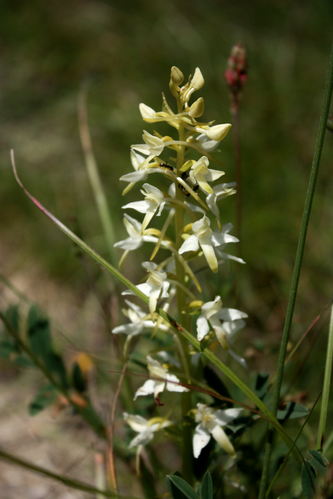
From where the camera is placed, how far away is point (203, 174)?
88cm

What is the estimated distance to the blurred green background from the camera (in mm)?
2570

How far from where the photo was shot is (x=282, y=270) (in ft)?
8.00

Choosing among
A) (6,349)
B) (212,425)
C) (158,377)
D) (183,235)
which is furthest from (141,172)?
(6,349)

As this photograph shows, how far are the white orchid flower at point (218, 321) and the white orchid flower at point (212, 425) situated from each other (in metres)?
0.16

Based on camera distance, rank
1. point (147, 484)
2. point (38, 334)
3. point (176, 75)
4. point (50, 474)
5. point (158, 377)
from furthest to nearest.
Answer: point (38, 334)
point (147, 484)
point (158, 377)
point (176, 75)
point (50, 474)

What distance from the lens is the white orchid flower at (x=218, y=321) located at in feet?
2.96

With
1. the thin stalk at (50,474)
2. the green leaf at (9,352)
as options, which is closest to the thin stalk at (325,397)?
the thin stalk at (50,474)

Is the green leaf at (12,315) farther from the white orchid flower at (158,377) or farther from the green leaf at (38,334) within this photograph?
the white orchid flower at (158,377)

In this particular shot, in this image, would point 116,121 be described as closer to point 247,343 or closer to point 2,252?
point 2,252

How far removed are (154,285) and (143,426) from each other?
1.30ft

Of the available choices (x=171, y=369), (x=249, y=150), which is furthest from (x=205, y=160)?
(x=249, y=150)

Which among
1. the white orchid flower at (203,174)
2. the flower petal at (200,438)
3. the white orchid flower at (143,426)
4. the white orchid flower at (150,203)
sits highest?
the white orchid flower at (203,174)

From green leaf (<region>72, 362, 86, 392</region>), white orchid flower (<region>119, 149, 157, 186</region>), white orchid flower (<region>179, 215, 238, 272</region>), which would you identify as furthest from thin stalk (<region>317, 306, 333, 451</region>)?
green leaf (<region>72, 362, 86, 392</region>)

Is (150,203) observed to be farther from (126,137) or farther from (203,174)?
(126,137)
